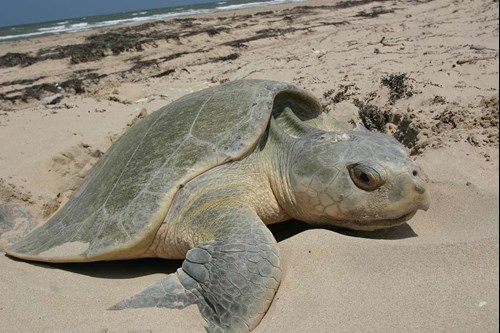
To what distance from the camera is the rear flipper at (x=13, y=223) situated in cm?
257

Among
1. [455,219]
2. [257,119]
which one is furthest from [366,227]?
[257,119]

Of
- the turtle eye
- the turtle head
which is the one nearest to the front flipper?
the turtle head

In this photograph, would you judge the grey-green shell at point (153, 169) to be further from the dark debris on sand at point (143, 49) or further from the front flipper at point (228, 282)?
the dark debris on sand at point (143, 49)

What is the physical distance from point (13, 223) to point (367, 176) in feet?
7.12

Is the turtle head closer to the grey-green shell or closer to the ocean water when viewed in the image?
the grey-green shell

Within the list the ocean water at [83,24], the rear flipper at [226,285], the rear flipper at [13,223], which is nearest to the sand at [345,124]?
the rear flipper at [226,285]

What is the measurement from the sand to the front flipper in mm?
50

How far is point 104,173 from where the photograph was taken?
2314 mm

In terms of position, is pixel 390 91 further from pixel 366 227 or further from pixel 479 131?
pixel 366 227

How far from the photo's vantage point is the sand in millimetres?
1328

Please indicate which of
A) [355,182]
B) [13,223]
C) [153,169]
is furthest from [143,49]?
→ [355,182]

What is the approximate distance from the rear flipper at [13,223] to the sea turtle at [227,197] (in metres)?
0.35

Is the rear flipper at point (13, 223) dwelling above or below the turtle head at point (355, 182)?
below

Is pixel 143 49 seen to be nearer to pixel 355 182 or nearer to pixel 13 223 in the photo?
pixel 13 223
